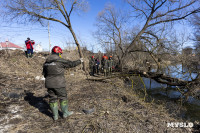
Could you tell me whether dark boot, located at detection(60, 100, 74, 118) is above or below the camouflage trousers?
below

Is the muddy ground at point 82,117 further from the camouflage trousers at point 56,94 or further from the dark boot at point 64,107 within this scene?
the camouflage trousers at point 56,94

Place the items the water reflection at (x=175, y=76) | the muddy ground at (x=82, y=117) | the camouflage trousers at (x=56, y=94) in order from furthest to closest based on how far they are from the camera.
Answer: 1. the water reflection at (x=175, y=76)
2. the camouflage trousers at (x=56, y=94)
3. the muddy ground at (x=82, y=117)

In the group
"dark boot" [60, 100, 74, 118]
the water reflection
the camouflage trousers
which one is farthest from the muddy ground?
the water reflection

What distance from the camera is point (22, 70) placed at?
26.5 feet

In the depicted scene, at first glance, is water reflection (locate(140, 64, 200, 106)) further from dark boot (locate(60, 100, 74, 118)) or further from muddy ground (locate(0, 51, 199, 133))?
dark boot (locate(60, 100, 74, 118))

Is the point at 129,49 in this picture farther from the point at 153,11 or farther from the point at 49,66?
the point at 49,66

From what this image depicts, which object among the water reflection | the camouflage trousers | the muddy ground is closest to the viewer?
the muddy ground

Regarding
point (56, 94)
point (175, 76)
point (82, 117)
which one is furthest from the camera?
point (175, 76)

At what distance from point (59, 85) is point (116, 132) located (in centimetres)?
163

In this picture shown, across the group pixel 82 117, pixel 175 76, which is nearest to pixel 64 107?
pixel 82 117

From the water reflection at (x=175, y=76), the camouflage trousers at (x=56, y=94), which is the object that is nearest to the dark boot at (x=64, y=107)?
the camouflage trousers at (x=56, y=94)

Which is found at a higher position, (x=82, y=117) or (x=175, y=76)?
(x=175, y=76)

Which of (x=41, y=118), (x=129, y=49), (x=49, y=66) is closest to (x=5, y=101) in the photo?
(x=41, y=118)

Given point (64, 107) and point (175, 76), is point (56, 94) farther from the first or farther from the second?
point (175, 76)
